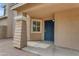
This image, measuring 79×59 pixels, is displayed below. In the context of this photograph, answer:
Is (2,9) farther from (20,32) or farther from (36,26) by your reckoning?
(20,32)

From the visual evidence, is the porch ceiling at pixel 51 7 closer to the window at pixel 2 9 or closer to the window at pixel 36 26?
the window at pixel 36 26

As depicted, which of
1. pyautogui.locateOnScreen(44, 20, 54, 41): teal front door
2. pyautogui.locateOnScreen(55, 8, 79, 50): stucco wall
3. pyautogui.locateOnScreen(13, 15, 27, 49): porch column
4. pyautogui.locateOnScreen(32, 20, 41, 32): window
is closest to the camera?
pyautogui.locateOnScreen(55, 8, 79, 50): stucco wall

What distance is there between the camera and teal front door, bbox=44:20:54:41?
53.3ft

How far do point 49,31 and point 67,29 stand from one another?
588 centimetres

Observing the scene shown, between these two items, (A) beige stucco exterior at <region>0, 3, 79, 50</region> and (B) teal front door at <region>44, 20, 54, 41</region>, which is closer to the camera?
(A) beige stucco exterior at <region>0, 3, 79, 50</region>

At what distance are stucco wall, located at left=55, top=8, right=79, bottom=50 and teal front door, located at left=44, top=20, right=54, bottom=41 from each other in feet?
14.3

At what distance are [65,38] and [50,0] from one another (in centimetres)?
417

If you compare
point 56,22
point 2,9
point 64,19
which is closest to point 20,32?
point 56,22

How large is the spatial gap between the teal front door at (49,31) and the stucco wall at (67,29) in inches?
171

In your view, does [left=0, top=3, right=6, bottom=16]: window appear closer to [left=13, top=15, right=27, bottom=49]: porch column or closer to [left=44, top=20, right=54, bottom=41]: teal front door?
[left=44, top=20, right=54, bottom=41]: teal front door

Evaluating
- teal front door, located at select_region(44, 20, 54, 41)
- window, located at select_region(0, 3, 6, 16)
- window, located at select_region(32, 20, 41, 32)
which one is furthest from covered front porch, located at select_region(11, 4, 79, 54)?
window, located at select_region(0, 3, 6, 16)

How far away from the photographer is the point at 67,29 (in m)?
10.6

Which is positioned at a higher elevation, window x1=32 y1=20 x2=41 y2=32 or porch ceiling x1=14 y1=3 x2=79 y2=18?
porch ceiling x1=14 y1=3 x2=79 y2=18

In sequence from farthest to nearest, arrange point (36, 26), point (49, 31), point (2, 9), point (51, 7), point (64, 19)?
point (2, 9)
point (36, 26)
point (49, 31)
point (64, 19)
point (51, 7)
